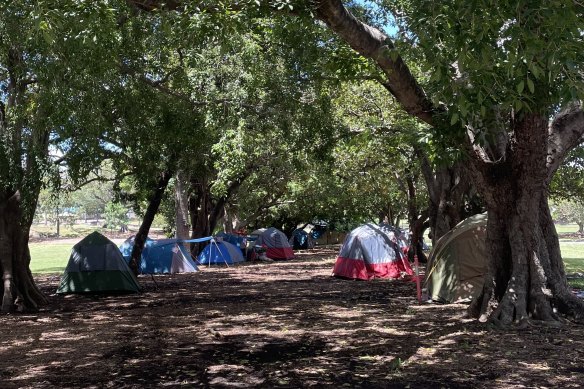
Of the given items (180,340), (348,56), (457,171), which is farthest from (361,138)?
(180,340)

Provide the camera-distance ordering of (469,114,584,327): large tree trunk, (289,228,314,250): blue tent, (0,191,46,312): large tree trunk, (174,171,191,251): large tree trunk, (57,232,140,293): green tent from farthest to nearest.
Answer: (289,228,314,250): blue tent, (174,171,191,251): large tree trunk, (57,232,140,293): green tent, (0,191,46,312): large tree trunk, (469,114,584,327): large tree trunk

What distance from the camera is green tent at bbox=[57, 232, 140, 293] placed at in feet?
53.4

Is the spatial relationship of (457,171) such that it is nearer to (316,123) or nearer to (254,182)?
(316,123)

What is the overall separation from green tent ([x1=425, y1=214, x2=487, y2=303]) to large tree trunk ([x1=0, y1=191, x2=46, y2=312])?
8.43 meters

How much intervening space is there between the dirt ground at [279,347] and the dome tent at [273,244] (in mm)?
20168

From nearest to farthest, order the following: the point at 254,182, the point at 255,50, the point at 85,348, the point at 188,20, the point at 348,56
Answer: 1. the point at 188,20
2. the point at 85,348
3. the point at 348,56
4. the point at 255,50
5. the point at 254,182

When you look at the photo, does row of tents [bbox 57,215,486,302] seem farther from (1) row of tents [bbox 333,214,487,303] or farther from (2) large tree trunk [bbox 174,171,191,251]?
(2) large tree trunk [bbox 174,171,191,251]

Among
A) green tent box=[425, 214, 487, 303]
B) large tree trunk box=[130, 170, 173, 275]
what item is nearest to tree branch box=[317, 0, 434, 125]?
green tent box=[425, 214, 487, 303]

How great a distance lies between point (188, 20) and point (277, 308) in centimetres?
682

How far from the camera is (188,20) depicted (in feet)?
25.0

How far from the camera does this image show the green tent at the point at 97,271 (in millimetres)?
16266

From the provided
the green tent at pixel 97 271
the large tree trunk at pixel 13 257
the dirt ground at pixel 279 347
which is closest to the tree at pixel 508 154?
the dirt ground at pixel 279 347

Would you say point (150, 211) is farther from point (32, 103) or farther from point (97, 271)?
point (32, 103)

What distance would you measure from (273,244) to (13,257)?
22.3m
